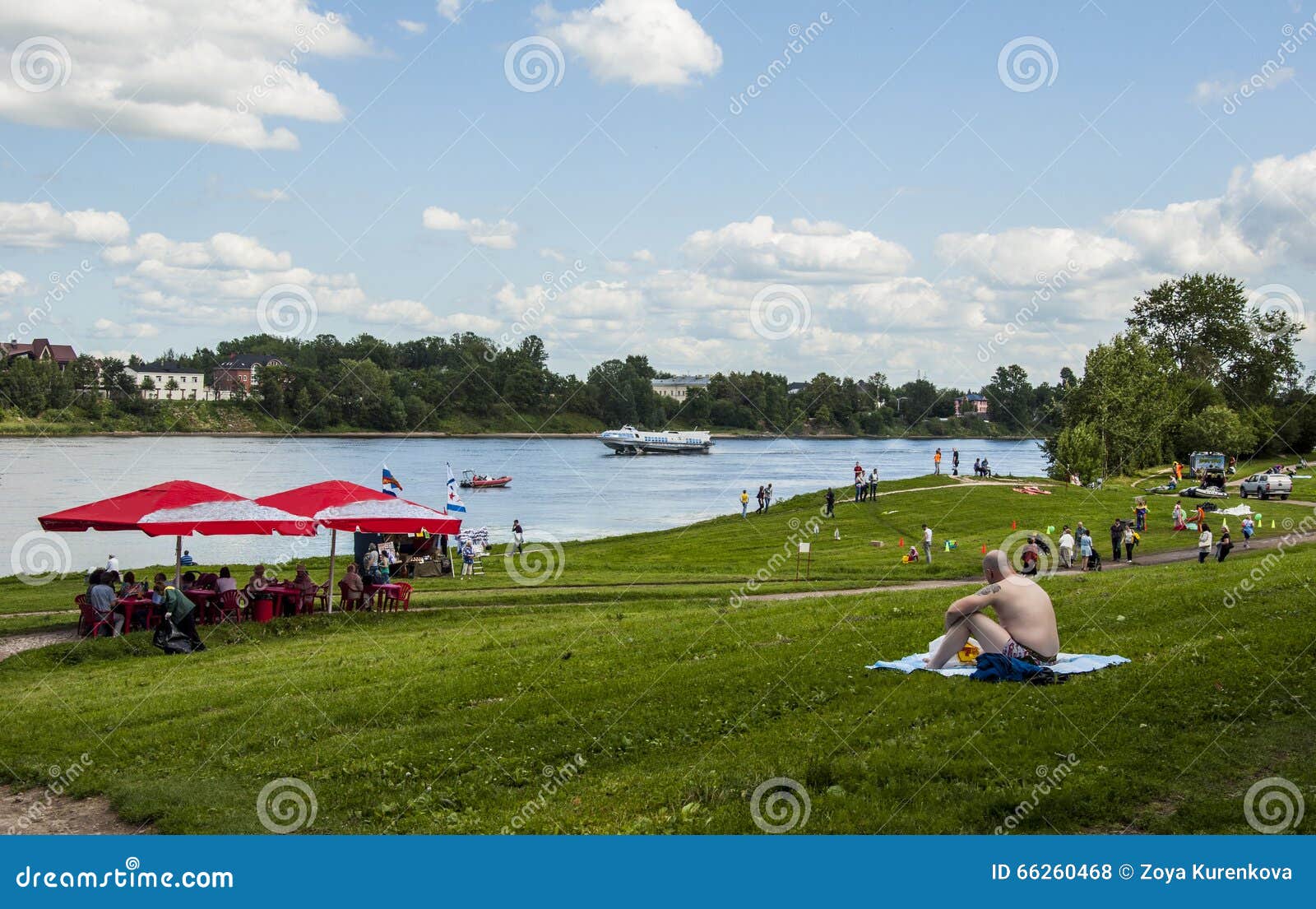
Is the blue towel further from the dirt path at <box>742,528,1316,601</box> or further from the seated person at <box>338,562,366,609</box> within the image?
the seated person at <box>338,562,366,609</box>

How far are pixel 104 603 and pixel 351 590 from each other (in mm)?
5074

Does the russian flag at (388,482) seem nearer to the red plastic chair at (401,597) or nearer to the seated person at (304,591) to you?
the red plastic chair at (401,597)

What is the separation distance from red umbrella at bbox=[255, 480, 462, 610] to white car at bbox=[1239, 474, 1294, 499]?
155ft

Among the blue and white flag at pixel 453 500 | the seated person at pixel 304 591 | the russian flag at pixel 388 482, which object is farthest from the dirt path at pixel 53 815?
the blue and white flag at pixel 453 500

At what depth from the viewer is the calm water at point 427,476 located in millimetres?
62656

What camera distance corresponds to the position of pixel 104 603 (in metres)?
22.0

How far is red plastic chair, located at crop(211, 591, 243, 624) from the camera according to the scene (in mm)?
23594

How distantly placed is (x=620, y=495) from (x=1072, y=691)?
84.7 metres

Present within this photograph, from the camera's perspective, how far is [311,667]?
17938 millimetres

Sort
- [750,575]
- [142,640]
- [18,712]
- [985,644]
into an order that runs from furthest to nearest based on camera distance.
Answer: [750,575]
[142,640]
[18,712]
[985,644]

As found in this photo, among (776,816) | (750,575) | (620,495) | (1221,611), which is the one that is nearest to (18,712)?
(776,816)

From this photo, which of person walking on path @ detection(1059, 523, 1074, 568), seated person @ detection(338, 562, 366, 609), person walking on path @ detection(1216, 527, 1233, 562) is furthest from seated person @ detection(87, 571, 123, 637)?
person walking on path @ detection(1216, 527, 1233, 562)

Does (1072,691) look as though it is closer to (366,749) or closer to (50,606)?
(366,749)

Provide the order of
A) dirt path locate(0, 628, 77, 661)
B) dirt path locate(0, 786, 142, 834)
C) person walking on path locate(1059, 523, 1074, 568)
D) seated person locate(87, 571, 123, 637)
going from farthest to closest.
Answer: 1. person walking on path locate(1059, 523, 1074, 568)
2. seated person locate(87, 571, 123, 637)
3. dirt path locate(0, 628, 77, 661)
4. dirt path locate(0, 786, 142, 834)
